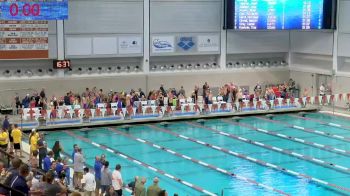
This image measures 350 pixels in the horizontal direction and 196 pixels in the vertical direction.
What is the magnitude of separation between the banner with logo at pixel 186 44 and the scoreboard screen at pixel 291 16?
219 cm

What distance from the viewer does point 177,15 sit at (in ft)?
115

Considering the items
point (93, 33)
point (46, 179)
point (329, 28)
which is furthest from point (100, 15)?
point (46, 179)

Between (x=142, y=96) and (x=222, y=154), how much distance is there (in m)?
8.91

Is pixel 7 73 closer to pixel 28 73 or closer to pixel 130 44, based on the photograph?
pixel 28 73

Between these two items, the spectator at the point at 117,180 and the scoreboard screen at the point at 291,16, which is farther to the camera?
the scoreboard screen at the point at 291,16

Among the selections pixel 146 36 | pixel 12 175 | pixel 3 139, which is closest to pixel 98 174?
pixel 3 139

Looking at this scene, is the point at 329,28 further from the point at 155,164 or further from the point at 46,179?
the point at 46,179

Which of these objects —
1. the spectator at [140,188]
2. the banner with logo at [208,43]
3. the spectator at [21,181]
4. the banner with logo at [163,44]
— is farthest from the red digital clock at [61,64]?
the spectator at [21,181]

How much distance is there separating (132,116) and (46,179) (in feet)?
65.5

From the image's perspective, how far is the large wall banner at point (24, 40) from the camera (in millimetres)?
30438

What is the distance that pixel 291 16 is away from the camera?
34.9 meters

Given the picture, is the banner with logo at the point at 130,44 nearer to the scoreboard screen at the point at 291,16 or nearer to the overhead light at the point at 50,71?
the overhead light at the point at 50,71

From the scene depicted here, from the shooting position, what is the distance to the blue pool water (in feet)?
64.3

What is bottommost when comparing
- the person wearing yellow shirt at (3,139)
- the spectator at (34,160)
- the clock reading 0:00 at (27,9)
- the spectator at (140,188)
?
the spectator at (140,188)
